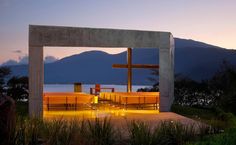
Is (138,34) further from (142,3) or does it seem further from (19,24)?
(19,24)

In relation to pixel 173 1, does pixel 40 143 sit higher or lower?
lower

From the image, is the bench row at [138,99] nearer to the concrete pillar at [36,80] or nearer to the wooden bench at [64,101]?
the wooden bench at [64,101]

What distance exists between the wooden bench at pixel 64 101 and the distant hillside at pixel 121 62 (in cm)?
2365

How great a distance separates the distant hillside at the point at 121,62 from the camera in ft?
145

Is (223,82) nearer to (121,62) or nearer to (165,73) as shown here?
(165,73)

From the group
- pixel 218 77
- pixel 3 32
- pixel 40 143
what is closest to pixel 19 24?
pixel 3 32

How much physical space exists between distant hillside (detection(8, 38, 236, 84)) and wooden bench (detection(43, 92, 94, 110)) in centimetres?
2365

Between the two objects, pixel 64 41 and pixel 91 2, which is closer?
pixel 64 41

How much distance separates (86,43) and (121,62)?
29318mm

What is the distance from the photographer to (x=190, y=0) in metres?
17.5

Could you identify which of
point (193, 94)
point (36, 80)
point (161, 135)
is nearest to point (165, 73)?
point (36, 80)

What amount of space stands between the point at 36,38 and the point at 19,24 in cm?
929

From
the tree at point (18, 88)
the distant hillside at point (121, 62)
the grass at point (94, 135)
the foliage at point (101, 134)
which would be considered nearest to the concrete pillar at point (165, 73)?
the grass at point (94, 135)

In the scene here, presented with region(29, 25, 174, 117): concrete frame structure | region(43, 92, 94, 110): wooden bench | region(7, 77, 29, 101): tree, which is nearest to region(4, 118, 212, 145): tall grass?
region(29, 25, 174, 117): concrete frame structure
